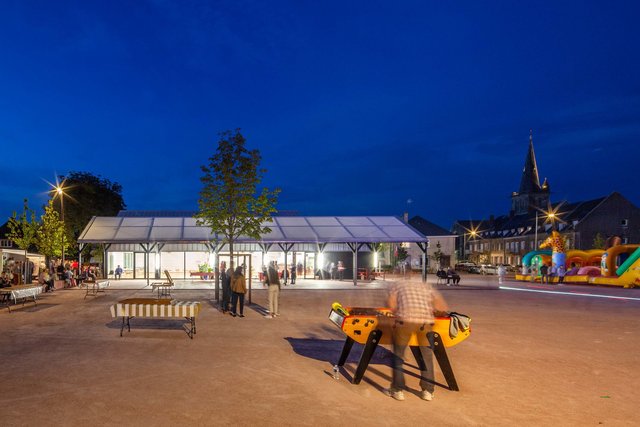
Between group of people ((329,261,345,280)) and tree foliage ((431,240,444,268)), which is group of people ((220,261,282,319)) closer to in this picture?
group of people ((329,261,345,280))

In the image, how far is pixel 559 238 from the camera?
36.9m

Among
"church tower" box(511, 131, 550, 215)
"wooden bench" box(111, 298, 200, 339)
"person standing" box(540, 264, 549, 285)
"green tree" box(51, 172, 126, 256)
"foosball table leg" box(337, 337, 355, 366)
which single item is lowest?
"person standing" box(540, 264, 549, 285)

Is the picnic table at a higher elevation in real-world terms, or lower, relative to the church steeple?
lower

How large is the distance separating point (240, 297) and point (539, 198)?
384 ft

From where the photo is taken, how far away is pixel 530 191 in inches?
4594

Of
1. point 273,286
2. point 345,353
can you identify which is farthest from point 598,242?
point 345,353

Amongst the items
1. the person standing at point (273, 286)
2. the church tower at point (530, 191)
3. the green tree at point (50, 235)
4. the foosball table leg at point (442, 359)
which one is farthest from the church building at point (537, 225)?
the foosball table leg at point (442, 359)

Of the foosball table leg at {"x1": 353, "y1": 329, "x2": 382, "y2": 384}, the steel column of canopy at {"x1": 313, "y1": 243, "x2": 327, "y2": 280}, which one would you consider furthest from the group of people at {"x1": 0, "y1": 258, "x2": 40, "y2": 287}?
the foosball table leg at {"x1": 353, "y1": 329, "x2": 382, "y2": 384}

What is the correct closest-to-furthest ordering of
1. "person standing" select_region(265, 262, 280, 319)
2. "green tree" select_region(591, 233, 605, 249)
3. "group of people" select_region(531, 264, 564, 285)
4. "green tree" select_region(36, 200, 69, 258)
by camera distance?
1. "person standing" select_region(265, 262, 280, 319)
2. "green tree" select_region(36, 200, 69, 258)
3. "group of people" select_region(531, 264, 564, 285)
4. "green tree" select_region(591, 233, 605, 249)

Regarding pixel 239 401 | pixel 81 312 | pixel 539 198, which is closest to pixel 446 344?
pixel 239 401

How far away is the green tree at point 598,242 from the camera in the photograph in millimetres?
63688

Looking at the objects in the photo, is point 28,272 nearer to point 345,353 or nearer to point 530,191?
point 345,353

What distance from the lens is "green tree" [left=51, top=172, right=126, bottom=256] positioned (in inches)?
1871

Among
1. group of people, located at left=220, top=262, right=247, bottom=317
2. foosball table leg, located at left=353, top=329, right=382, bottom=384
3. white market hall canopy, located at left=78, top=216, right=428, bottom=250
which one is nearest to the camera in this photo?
foosball table leg, located at left=353, top=329, right=382, bottom=384
